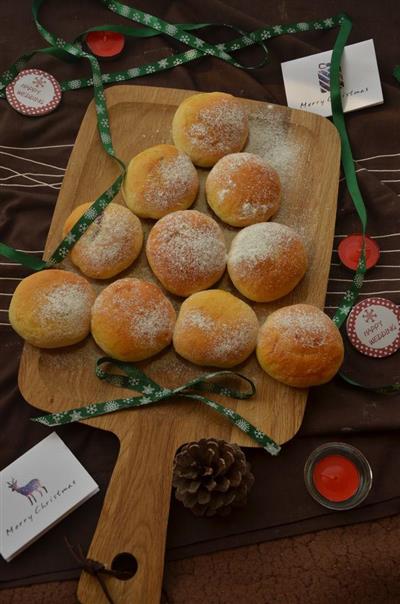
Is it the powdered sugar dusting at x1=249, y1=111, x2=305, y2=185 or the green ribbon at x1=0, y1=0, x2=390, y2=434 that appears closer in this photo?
the green ribbon at x1=0, y1=0, x2=390, y2=434

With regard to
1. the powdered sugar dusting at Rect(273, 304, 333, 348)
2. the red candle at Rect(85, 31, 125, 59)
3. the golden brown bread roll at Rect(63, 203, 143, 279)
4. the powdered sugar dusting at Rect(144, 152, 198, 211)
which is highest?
the red candle at Rect(85, 31, 125, 59)

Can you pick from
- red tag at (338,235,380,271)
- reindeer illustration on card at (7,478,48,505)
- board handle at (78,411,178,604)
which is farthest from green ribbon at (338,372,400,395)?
reindeer illustration on card at (7,478,48,505)

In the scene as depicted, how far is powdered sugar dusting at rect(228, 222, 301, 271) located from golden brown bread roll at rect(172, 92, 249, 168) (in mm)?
192

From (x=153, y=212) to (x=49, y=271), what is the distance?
23cm

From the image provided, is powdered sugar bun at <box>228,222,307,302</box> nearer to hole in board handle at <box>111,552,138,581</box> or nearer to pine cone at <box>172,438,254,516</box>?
pine cone at <box>172,438,254,516</box>

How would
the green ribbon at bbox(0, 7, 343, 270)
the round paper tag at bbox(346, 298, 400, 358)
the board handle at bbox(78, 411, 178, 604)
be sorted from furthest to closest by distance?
the green ribbon at bbox(0, 7, 343, 270)
the round paper tag at bbox(346, 298, 400, 358)
the board handle at bbox(78, 411, 178, 604)

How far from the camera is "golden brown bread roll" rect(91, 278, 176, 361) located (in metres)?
1.19

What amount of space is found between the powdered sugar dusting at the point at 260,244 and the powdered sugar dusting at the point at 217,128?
0.20m

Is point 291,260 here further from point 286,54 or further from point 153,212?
point 286,54

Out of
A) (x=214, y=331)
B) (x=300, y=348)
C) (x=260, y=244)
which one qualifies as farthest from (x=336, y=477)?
(x=260, y=244)

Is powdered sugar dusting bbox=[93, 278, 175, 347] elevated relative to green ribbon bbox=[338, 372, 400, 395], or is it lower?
elevated

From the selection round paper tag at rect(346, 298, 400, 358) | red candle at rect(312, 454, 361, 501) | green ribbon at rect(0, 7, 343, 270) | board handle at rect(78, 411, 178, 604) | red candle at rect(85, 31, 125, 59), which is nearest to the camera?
board handle at rect(78, 411, 178, 604)

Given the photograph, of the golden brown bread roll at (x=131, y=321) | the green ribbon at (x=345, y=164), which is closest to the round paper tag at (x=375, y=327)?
the green ribbon at (x=345, y=164)

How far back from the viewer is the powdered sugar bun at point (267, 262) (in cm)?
124
